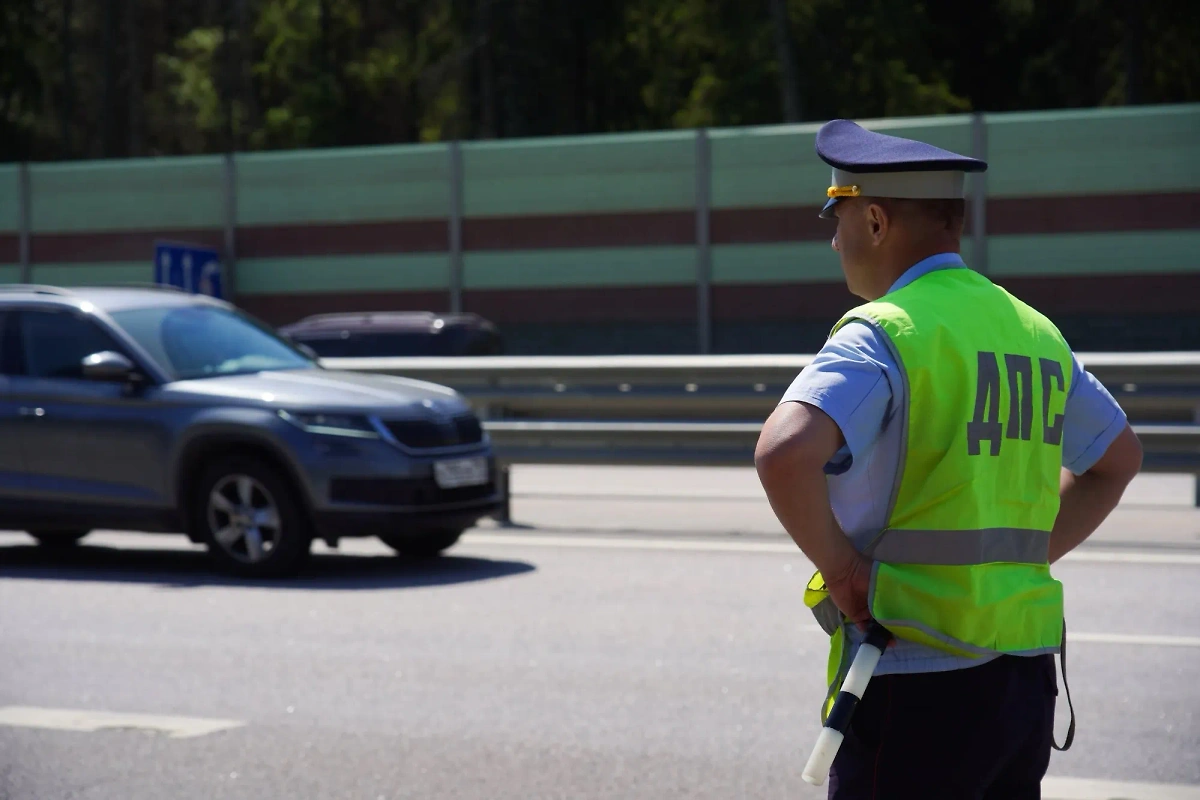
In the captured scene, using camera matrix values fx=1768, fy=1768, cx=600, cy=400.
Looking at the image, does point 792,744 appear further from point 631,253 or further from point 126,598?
point 631,253

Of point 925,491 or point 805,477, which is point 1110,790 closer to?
point 925,491

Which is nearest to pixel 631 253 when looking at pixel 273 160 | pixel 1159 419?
pixel 273 160

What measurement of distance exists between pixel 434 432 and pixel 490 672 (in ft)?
10.0

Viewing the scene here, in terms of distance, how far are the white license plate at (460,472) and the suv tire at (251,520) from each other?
0.78 meters

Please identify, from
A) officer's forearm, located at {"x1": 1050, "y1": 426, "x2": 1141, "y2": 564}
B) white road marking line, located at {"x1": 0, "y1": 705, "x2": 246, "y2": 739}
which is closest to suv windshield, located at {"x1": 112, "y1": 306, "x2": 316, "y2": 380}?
white road marking line, located at {"x1": 0, "y1": 705, "x2": 246, "y2": 739}

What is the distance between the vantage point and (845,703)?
8.41ft

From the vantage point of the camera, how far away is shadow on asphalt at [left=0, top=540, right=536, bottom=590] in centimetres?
970

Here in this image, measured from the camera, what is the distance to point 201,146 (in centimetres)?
5347

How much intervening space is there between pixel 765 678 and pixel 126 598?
152 inches

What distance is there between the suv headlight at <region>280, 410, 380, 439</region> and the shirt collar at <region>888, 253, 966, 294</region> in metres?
7.22

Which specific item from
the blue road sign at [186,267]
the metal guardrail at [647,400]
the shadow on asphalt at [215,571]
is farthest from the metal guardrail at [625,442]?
the blue road sign at [186,267]

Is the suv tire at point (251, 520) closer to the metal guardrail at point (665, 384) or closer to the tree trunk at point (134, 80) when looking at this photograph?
the metal guardrail at point (665, 384)

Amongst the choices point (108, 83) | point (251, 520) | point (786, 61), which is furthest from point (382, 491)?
point (108, 83)

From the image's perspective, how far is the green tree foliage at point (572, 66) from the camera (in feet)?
131
